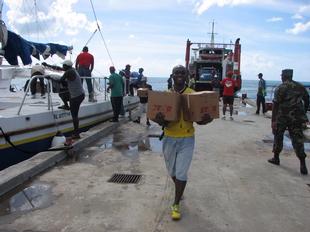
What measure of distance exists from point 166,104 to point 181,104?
22 cm

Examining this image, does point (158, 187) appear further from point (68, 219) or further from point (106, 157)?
point (106, 157)

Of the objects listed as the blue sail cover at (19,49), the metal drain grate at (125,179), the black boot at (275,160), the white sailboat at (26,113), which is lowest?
the metal drain grate at (125,179)

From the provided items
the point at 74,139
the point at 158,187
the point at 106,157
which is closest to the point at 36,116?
the point at 74,139

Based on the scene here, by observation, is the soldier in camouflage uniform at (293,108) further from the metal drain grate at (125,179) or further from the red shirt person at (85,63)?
the red shirt person at (85,63)

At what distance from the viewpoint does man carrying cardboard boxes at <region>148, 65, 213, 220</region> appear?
4.83 meters

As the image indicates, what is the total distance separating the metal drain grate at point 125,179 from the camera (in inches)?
250

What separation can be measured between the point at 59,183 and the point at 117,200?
118cm

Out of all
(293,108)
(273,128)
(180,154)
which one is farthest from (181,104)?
(273,128)

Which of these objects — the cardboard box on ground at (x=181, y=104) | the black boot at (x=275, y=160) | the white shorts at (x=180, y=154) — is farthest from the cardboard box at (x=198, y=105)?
the black boot at (x=275, y=160)

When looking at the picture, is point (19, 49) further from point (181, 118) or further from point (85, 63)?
point (181, 118)

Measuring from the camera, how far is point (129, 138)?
10406mm

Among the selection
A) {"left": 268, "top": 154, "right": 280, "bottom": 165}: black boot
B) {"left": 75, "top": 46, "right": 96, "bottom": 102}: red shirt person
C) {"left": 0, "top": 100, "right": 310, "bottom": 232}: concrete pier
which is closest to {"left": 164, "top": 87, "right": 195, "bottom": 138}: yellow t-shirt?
{"left": 0, "top": 100, "right": 310, "bottom": 232}: concrete pier

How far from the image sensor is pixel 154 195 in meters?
5.69

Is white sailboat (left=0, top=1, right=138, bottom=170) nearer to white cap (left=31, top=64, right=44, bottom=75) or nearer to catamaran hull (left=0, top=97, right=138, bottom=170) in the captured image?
catamaran hull (left=0, top=97, right=138, bottom=170)
